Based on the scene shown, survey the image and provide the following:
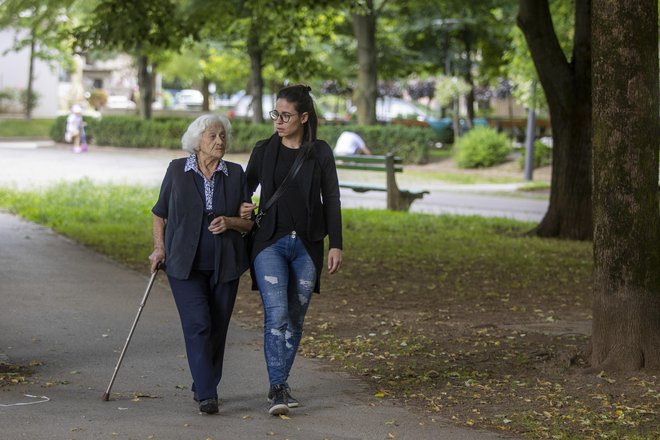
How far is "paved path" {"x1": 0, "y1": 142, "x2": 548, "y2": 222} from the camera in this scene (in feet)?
77.5

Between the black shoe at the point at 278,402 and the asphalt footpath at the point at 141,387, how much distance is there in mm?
36

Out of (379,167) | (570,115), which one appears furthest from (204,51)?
(570,115)

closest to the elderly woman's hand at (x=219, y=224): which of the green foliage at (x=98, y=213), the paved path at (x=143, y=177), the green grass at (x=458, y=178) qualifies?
the green foliage at (x=98, y=213)

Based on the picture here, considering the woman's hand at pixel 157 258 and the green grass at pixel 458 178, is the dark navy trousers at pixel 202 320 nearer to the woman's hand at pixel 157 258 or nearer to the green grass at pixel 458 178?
the woman's hand at pixel 157 258

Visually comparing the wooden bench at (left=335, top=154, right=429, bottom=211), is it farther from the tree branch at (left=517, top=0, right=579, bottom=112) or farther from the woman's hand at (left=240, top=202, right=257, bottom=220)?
the woman's hand at (left=240, top=202, right=257, bottom=220)

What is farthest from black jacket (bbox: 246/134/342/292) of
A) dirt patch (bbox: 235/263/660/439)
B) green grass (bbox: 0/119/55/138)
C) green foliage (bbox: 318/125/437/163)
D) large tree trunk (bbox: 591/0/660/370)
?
green grass (bbox: 0/119/55/138)

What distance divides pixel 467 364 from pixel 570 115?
28.3 feet

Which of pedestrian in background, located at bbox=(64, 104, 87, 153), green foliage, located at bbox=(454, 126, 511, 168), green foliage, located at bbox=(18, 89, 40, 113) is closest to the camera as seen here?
green foliage, located at bbox=(454, 126, 511, 168)

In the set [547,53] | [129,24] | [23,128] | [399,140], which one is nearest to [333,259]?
[547,53]

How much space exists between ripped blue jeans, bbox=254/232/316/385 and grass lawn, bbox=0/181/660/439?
830 mm

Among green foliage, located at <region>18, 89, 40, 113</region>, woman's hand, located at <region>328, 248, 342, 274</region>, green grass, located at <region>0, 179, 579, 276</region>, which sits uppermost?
green foliage, located at <region>18, 89, 40, 113</region>

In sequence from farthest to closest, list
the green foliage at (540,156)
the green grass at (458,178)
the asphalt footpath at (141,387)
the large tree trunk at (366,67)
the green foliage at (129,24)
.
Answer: the large tree trunk at (366,67) < the green foliage at (540,156) < the green grass at (458,178) < the green foliage at (129,24) < the asphalt footpath at (141,387)

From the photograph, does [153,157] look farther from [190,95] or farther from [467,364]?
[190,95]

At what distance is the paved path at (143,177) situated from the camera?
77.5ft
